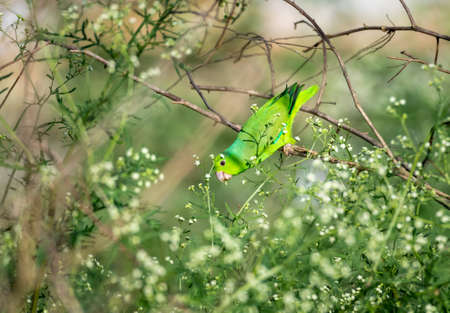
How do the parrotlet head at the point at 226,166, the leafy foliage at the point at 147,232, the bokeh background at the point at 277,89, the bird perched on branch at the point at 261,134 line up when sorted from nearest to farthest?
the leafy foliage at the point at 147,232 < the bird perched on branch at the point at 261,134 < the parrotlet head at the point at 226,166 < the bokeh background at the point at 277,89

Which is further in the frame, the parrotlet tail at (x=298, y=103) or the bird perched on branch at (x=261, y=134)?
the parrotlet tail at (x=298, y=103)

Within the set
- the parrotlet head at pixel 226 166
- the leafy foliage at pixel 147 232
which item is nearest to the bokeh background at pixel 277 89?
the parrotlet head at pixel 226 166

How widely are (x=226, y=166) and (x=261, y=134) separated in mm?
228

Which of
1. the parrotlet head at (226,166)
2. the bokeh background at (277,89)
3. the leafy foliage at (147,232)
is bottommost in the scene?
the leafy foliage at (147,232)

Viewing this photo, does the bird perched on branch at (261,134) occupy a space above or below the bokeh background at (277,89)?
below

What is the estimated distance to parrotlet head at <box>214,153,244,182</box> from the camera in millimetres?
1541

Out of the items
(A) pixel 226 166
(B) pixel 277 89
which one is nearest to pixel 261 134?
(A) pixel 226 166

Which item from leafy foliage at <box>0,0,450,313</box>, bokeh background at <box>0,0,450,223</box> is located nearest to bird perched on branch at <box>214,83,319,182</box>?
bokeh background at <box>0,0,450,223</box>

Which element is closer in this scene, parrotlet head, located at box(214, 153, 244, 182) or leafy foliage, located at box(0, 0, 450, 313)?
leafy foliage, located at box(0, 0, 450, 313)

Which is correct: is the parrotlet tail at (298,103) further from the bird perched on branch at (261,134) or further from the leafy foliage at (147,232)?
the leafy foliage at (147,232)

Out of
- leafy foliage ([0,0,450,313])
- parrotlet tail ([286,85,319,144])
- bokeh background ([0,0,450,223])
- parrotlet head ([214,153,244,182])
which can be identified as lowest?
leafy foliage ([0,0,450,313])

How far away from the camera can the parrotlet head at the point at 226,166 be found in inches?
60.7

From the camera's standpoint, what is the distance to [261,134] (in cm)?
139

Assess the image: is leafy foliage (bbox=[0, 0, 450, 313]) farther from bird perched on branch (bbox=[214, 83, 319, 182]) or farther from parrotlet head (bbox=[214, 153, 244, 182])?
parrotlet head (bbox=[214, 153, 244, 182])
